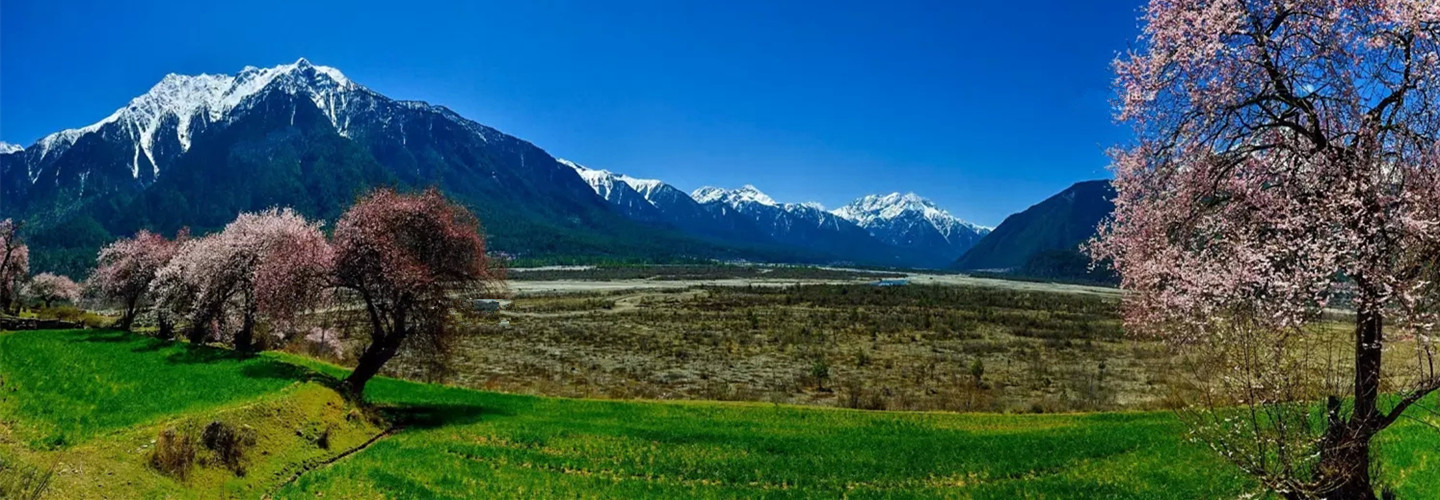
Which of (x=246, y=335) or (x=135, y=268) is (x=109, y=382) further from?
(x=135, y=268)

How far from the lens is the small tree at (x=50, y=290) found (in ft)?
234

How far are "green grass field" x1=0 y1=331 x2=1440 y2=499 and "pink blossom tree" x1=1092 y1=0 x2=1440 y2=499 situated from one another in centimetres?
460

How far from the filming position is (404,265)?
26578 mm

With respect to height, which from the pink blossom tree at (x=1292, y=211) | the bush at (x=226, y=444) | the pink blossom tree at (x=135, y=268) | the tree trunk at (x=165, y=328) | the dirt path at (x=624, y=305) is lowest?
the dirt path at (x=624, y=305)

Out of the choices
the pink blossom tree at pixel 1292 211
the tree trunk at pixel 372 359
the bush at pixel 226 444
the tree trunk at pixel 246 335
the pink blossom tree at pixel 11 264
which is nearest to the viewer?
the pink blossom tree at pixel 1292 211

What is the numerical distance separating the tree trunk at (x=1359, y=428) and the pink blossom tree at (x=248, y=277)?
30.4 meters

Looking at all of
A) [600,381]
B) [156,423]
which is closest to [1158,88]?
[156,423]

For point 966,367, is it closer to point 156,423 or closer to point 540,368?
point 540,368

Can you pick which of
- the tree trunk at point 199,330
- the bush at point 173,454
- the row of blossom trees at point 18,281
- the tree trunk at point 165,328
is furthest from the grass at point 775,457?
the row of blossom trees at point 18,281

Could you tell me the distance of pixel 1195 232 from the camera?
11469 millimetres

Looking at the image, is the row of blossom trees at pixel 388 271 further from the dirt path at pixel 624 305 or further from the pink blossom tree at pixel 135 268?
the dirt path at pixel 624 305

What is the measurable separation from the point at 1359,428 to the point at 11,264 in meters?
83.6

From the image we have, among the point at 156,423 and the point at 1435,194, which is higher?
the point at 1435,194

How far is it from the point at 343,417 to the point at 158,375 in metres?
10.2
